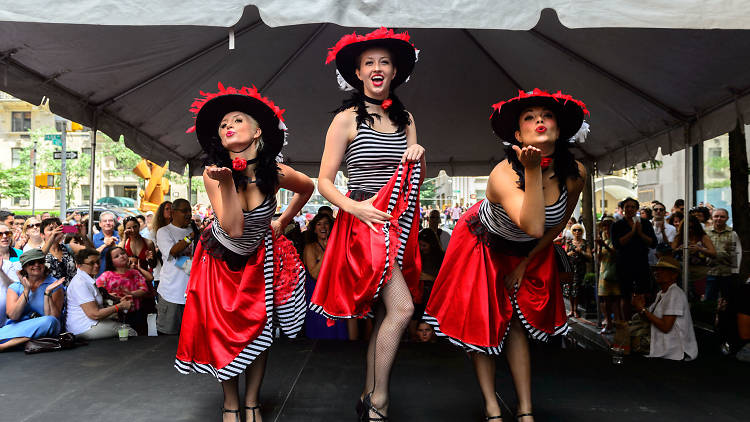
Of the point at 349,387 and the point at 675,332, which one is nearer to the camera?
the point at 349,387

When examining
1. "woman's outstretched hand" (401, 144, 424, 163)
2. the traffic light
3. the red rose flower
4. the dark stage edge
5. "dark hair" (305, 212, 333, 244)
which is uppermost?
the traffic light

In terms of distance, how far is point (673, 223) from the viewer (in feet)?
32.0

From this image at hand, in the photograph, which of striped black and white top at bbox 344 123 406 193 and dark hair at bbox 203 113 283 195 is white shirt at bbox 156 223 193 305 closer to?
dark hair at bbox 203 113 283 195

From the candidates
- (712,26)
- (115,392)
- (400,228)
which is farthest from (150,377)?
(712,26)

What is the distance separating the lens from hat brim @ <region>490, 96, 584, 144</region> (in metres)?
2.72

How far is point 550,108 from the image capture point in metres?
2.74

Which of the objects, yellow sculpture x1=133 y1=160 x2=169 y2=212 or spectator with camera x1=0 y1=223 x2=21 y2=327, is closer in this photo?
spectator with camera x1=0 y1=223 x2=21 y2=327

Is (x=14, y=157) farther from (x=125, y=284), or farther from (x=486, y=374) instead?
(x=486, y=374)

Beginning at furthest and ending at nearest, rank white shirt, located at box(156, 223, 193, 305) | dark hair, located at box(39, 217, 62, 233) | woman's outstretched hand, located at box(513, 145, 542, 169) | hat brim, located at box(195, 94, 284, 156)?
1. dark hair, located at box(39, 217, 62, 233)
2. white shirt, located at box(156, 223, 193, 305)
3. hat brim, located at box(195, 94, 284, 156)
4. woman's outstretched hand, located at box(513, 145, 542, 169)

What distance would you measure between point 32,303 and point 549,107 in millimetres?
4817

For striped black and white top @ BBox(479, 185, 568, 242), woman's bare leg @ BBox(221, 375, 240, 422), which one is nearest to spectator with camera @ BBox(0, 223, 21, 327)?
woman's bare leg @ BBox(221, 375, 240, 422)

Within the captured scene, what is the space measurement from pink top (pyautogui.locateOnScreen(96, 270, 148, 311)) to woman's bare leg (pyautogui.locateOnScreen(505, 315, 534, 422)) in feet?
13.9

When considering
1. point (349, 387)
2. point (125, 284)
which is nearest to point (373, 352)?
point (349, 387)

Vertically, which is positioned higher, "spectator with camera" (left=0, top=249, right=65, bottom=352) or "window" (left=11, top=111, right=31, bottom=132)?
"window" (left=11, top=111, right=31, bottom=132)
